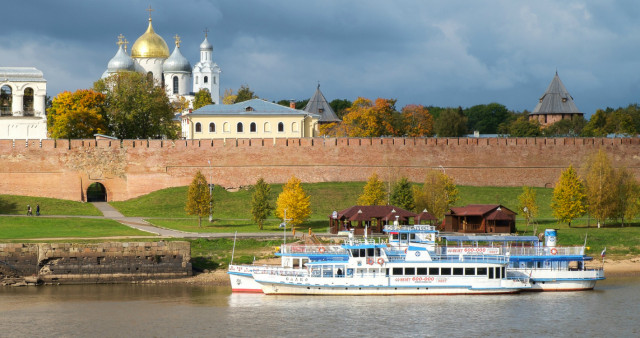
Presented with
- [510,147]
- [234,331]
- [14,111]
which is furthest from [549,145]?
[234,331]

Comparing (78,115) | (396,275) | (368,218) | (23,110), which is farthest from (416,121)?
(396,275)

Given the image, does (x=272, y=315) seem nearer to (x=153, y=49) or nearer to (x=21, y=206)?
(x=21, y=206)

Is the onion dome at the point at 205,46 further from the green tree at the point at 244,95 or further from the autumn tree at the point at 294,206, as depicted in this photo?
the autumn tree at the point at 294,206

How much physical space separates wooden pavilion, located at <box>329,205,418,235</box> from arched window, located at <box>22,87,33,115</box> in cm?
3548

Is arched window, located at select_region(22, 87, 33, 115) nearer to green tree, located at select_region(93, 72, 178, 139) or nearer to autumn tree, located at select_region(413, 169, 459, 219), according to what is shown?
green tree, located at select_region(93, 72, 178, 139)

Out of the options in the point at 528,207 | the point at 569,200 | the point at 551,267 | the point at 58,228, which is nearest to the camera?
the point at 551,267

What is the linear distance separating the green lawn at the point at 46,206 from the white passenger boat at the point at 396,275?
2650 centimetres

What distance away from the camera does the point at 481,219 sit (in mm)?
61156

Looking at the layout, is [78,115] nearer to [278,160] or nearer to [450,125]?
[278,160]

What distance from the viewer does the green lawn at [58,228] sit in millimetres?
56938

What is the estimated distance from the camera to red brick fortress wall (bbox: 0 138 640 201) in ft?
257

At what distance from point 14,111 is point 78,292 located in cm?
4035

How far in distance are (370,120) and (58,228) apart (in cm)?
4113

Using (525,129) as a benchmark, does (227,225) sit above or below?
below
